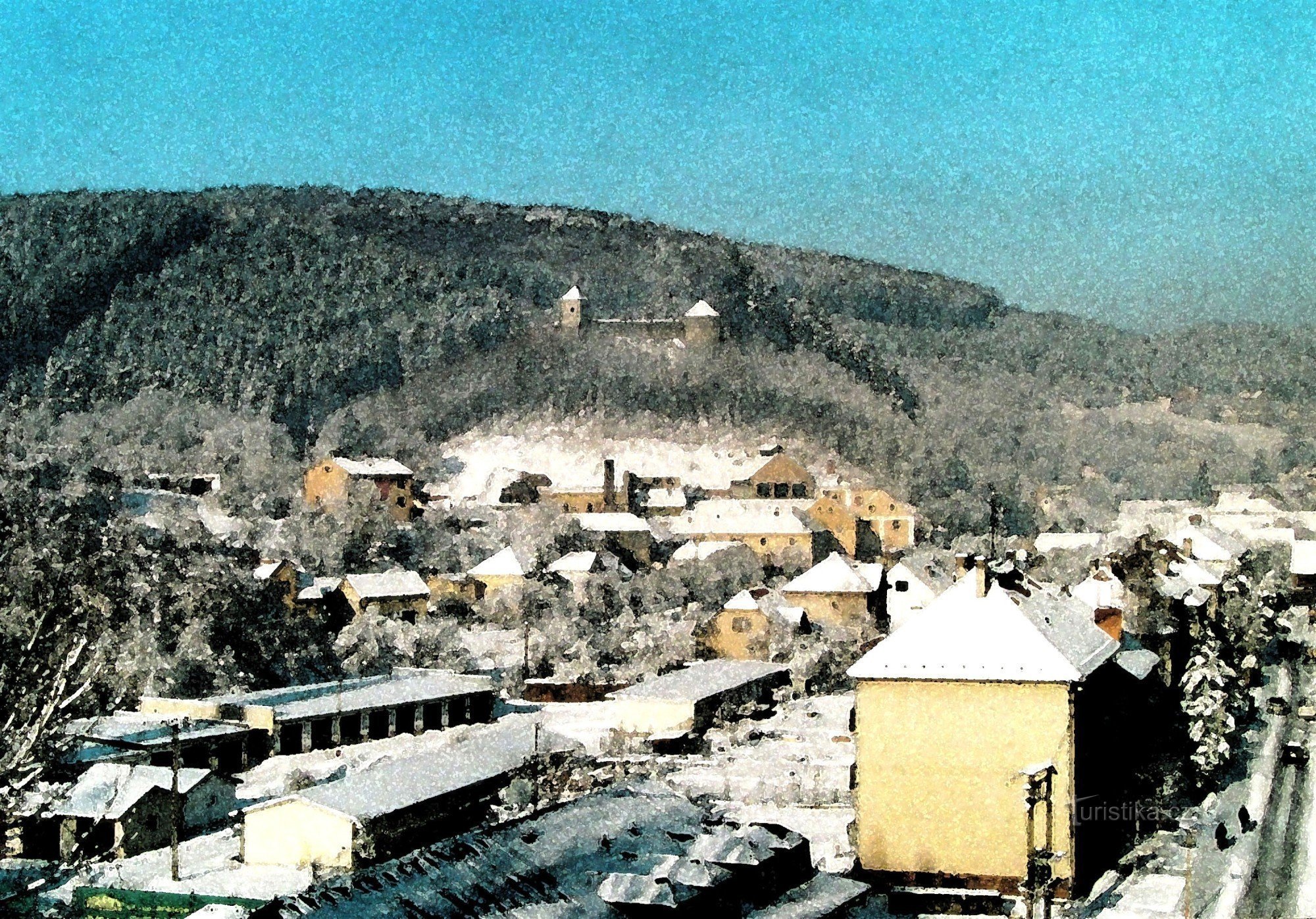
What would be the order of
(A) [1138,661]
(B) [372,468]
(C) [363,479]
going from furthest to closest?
(B) [372,468]
(C) [363,479]
(A) [1138,661]

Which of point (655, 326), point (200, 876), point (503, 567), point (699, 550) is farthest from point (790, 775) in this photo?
point (655, 326)

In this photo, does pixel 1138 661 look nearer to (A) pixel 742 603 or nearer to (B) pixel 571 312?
(A) pixel 742 603

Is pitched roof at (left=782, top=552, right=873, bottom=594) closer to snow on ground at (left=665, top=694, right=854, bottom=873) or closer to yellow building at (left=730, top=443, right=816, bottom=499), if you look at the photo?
snow on ground at (left=665, top=694, right=854, bottom=873)

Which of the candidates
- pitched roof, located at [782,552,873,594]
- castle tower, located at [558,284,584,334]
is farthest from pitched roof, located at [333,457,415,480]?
castle tower, located at [558,284,584,334]

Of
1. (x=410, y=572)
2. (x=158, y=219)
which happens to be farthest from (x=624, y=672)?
(x=158, y=219)

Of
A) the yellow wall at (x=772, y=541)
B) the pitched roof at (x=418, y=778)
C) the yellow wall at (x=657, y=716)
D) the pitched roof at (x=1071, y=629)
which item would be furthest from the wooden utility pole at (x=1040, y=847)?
the yellow wall at (x=772, y=541)

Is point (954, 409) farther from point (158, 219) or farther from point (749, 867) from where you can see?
point (749, 867)
